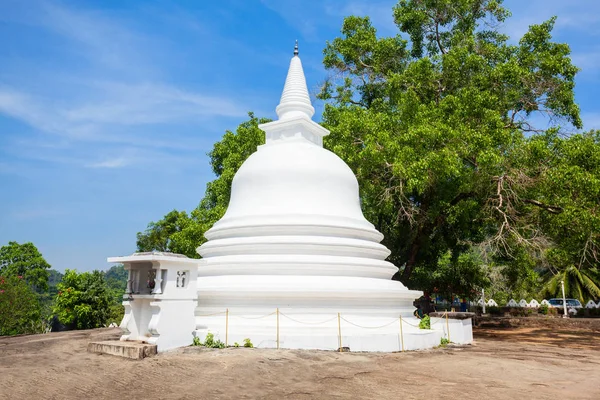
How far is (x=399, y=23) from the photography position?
2831 centimetres

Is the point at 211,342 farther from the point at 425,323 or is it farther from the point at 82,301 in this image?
the point at 82,301

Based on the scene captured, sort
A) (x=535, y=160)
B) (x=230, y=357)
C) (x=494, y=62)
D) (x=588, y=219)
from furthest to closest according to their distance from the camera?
(x=494, y=62)
(x=535, y=160)
(x=588, y=219)
(x=230, y=357)

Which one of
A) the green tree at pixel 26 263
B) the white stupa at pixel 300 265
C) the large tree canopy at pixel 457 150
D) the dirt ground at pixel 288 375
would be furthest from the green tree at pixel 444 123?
the green tree at pixel 26 263

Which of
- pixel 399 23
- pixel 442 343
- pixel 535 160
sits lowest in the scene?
pixel 442 343

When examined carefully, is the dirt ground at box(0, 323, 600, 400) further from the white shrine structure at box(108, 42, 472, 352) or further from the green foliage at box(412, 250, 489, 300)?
the green foliage at box(412, 250, 489, 300)

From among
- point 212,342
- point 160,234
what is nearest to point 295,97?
point 212,342

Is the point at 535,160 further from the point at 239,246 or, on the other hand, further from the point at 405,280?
the point at 239,246

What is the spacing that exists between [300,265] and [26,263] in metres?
37.0

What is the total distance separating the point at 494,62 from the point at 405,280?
13.4 m

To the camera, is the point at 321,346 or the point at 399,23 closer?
the point at 321,346

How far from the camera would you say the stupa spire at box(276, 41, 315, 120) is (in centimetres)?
1908

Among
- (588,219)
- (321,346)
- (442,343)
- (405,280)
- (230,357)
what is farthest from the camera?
(405,280)

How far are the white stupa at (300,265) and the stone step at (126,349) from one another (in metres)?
2.02

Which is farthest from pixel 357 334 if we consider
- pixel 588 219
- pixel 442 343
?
pixel 588 219
